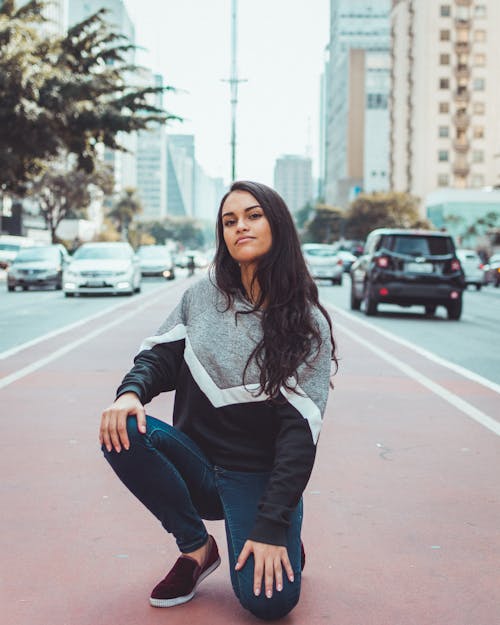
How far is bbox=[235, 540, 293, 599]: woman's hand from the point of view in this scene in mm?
3258

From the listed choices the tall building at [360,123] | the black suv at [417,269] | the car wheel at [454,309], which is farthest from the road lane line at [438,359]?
the tall building at [360,123]

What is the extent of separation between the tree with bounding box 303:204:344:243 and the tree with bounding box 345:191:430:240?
98.3 feet

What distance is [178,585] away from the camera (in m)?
3.69

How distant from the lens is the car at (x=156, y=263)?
4316cm

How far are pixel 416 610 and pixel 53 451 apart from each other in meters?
3.37

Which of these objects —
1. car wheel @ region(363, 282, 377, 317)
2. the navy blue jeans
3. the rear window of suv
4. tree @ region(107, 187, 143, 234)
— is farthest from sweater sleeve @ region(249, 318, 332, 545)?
tree @ region(107, 187, 143, 234)

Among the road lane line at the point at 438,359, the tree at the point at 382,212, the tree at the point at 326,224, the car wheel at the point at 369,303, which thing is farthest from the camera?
the tree at the point at 326,224

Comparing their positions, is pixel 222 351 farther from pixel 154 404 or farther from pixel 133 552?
pixel 154 404

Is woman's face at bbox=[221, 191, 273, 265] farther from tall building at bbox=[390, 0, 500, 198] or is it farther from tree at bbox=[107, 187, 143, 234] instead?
tree at bbox=[107, 187, 143, 234]

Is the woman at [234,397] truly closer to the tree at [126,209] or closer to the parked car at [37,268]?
the parked car at [37,268]

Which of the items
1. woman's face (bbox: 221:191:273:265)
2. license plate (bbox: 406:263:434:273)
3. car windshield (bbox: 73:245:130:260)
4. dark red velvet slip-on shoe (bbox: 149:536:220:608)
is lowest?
dark red velvet slip-on shoe (bbox: 149:536:220:608)

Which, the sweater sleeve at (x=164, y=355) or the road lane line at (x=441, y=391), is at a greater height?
the sweater sleeve at (x=164, y=355)

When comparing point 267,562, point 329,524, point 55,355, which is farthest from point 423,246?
point 267,562

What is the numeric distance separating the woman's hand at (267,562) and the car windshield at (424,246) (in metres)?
17.6
